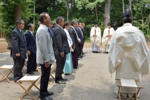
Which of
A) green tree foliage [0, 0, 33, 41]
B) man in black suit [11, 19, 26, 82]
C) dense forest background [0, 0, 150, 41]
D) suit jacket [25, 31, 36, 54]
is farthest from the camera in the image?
dense forest background [0, 0, 150, 41]

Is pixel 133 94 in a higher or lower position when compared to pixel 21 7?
lower

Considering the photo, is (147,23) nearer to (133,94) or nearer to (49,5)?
(49,5)

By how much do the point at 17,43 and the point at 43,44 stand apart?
1.78 meters

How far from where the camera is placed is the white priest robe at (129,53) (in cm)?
426

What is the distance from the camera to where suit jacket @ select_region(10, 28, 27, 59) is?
17.8ft

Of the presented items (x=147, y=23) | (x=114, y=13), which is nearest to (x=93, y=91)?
(x=147, y=23)

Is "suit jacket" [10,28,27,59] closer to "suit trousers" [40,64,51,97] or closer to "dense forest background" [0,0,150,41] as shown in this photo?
"suit trousers" [40,64,51,97]

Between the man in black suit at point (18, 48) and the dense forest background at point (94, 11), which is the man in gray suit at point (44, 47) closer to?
the man in black suit at point (18, 48)

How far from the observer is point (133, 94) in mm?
4547

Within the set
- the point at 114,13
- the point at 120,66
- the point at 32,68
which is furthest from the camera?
the point at 114,13

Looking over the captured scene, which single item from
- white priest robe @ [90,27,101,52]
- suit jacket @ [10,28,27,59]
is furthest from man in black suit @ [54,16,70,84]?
white priest robe @ [90,27,101,52]

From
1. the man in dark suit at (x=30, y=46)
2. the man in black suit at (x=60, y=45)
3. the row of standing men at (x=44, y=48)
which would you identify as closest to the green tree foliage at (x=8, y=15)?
the man in dark suit at (x=30, y=46)

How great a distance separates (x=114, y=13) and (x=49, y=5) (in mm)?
8320

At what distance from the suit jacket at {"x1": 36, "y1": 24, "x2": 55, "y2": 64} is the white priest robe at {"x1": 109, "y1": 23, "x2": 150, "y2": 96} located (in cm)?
146
